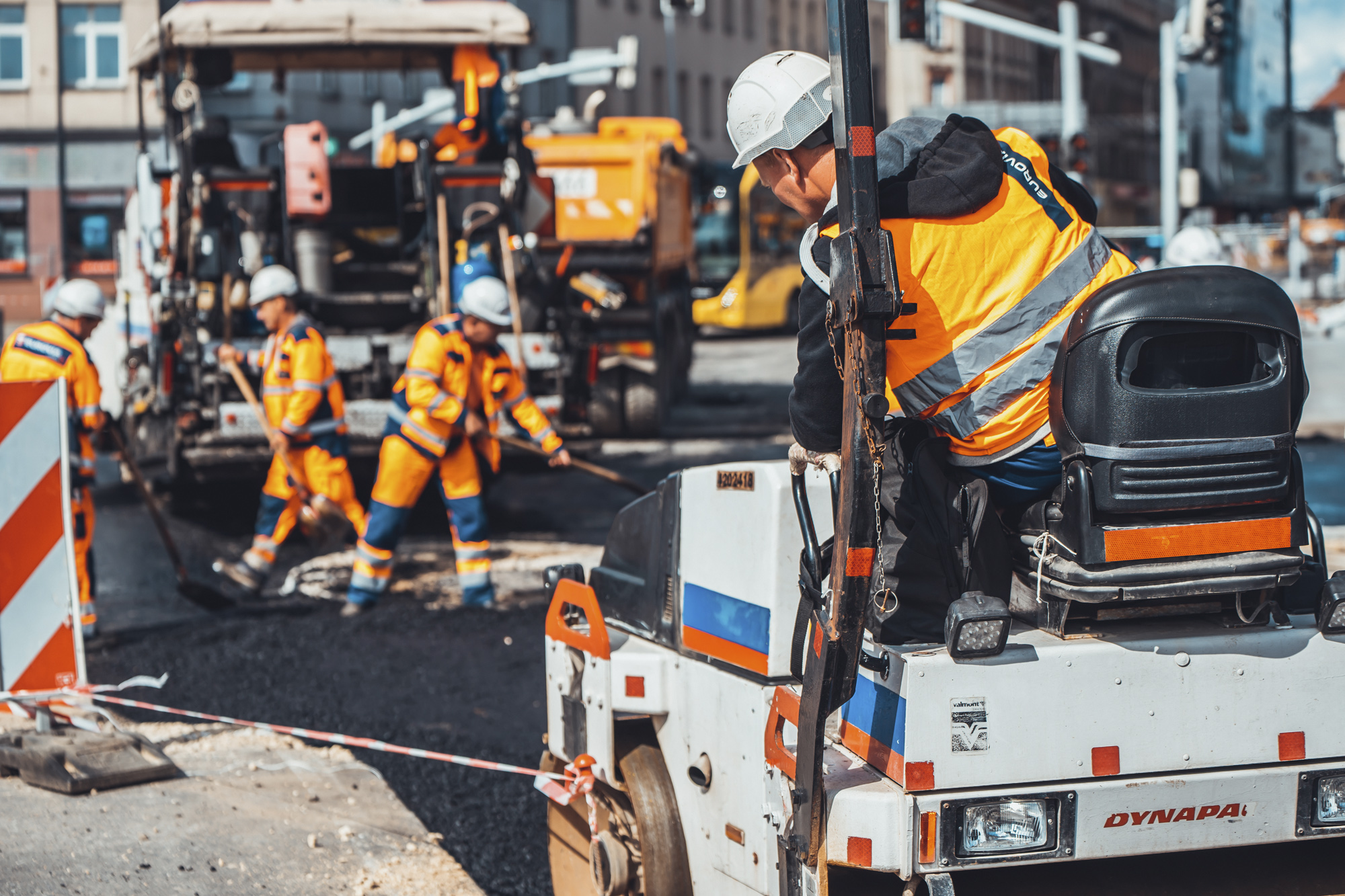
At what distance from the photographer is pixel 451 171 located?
10023mm

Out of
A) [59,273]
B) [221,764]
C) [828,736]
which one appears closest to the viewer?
[828,736]

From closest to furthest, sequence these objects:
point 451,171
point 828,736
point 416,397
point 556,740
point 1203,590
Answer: point 1203,590, point 828,736, point 556,740, point 416,397, point 451,171

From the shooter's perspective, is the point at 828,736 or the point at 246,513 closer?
the point at 828,736

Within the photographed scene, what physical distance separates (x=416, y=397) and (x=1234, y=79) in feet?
202

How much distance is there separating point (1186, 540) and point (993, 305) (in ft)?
1.56

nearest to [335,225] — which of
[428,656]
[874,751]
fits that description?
[428,656]

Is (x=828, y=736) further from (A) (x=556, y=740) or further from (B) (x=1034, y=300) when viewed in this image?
(A) (x=556, y=740)

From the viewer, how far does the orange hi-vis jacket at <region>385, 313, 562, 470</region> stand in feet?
24.6

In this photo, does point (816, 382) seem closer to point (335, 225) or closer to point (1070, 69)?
point (335, 225)

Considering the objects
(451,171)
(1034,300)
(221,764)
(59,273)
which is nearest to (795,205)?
(1034,300)

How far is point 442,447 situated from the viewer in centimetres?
758

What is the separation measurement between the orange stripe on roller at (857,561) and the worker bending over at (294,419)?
6.16 meters

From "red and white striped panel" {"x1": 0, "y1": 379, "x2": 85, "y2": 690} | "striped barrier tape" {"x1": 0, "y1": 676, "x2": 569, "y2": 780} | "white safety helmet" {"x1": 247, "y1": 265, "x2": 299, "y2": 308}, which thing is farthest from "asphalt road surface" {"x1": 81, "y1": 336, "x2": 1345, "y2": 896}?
"white safety helmet" {"x1": 247, "y1": 265, "x2": 299, "y2": 308}

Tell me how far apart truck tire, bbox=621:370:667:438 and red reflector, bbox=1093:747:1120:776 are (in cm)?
1120
